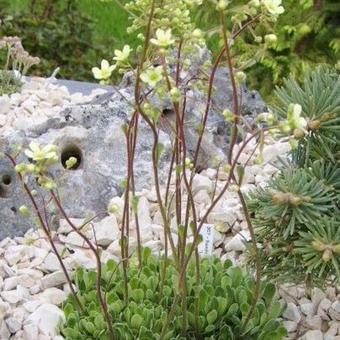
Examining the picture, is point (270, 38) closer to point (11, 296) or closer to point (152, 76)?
point (152, 76)

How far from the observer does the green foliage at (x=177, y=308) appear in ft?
8.45

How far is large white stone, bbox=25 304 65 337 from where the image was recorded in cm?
274

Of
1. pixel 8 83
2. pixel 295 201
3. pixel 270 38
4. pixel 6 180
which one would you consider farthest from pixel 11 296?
pixel 8 83

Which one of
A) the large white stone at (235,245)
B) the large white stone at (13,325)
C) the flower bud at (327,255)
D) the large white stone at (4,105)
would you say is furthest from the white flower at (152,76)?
the large white stone at (4,105)

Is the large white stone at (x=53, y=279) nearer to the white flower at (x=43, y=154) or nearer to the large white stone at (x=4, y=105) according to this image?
the white flower at (x=43, y=154)

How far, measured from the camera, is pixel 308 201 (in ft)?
7.72

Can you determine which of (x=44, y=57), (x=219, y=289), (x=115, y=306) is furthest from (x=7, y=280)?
(x=44, y=57)

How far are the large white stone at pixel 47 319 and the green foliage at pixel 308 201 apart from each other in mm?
658

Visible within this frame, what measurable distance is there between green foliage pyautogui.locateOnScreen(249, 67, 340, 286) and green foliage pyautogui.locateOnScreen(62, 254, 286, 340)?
0.14m

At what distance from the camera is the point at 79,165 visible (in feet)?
11.5

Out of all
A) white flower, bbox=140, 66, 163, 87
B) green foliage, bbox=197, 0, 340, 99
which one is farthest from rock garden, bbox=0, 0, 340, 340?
green foliage, bbox=197, 0, 340, 99

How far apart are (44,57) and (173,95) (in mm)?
4607

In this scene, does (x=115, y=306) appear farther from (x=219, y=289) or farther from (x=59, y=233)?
(x=59, y=233)

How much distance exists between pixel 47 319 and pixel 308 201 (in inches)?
36.2
